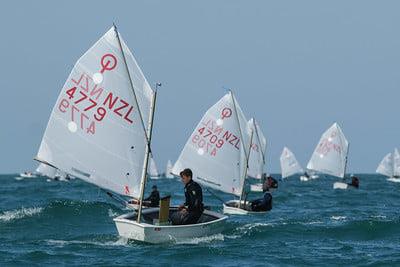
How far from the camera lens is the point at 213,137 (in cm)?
4256

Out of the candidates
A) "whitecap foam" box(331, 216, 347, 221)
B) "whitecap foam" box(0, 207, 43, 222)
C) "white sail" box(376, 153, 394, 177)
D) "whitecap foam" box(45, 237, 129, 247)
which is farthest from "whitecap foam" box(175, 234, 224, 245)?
"white sail" box(376, 153, 394, 177)

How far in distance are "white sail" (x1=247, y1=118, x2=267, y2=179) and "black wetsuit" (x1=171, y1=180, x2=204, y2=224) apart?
45.3 metres

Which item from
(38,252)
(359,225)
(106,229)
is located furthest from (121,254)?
(359,225)

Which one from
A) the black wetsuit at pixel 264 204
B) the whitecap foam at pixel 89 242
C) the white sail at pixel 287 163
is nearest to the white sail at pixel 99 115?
the whitecap foam at pixel 89 242

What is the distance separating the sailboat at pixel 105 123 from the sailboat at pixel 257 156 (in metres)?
45.3

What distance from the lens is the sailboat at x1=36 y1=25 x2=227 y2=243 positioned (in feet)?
84.7

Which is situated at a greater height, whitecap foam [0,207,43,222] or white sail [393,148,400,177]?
white sail [393,148,400,177]

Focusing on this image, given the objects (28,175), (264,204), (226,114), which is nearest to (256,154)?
(226,114)

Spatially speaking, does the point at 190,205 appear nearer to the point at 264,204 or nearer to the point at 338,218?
the point at 338,218

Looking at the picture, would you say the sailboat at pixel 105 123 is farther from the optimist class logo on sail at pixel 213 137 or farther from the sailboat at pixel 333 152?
the sailboat at pixel 333 152

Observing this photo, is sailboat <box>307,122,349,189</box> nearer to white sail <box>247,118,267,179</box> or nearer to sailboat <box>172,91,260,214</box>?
white sail <box>247,118,267,179</box>

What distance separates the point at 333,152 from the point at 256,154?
63.7ft

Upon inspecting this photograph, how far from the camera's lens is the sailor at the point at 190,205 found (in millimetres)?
25734

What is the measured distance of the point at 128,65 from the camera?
1022 inches
